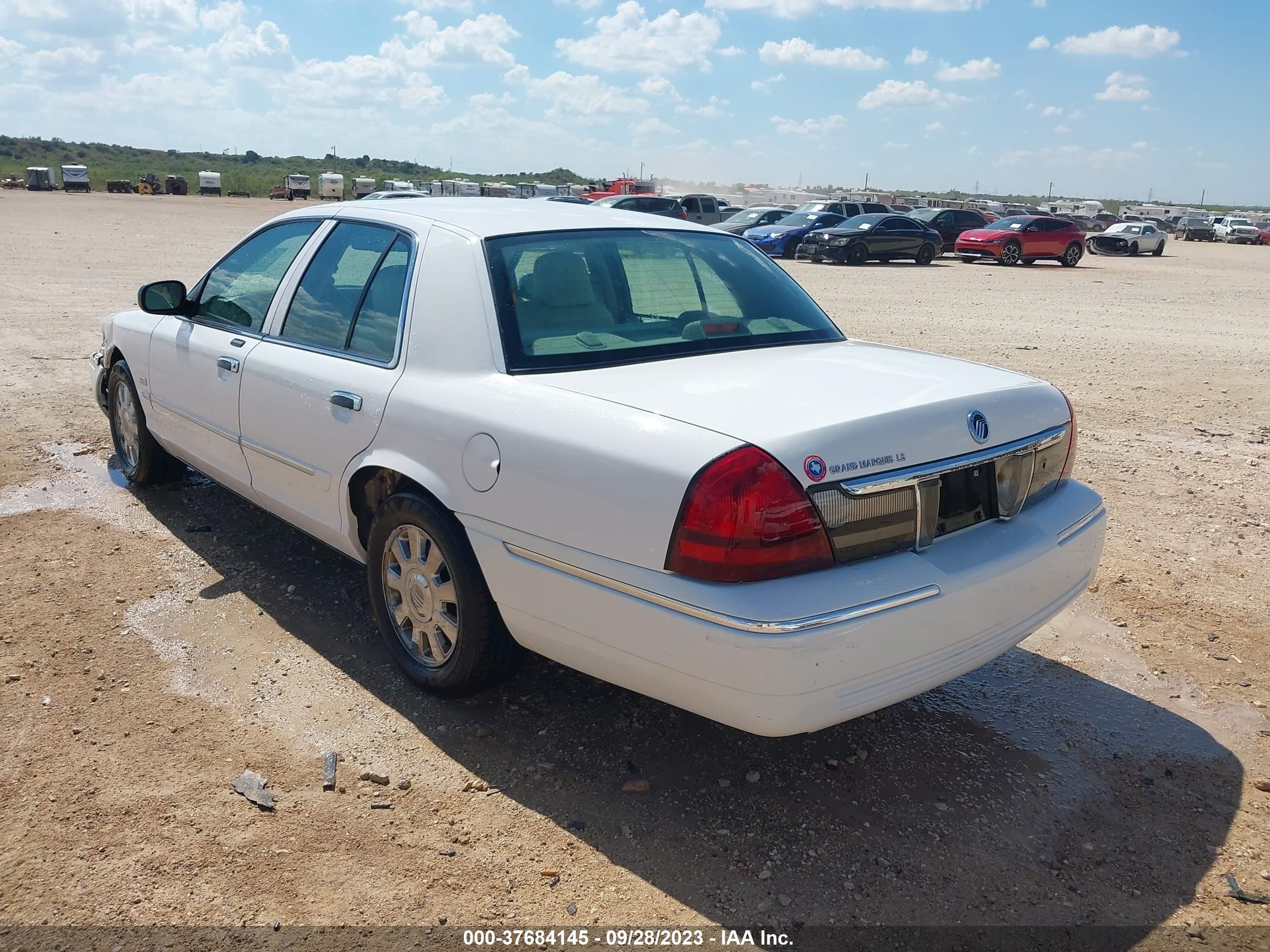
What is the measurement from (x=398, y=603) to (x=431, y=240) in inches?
51.9

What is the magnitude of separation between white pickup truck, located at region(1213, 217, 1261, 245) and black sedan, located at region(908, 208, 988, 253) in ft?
91.0

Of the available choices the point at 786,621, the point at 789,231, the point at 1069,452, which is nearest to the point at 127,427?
the point at 786,621

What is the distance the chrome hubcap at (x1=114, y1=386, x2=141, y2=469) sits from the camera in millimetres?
5668

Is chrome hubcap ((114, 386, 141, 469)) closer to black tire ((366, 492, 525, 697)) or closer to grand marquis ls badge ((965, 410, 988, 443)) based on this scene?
black tire ((366, 492, 525, 697))

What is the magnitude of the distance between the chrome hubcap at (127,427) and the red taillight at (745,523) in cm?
415

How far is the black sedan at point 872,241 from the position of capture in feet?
90.3

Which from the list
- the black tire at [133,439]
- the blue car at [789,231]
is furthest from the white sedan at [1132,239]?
the black tire at [133,439]

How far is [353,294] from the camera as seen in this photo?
3975 mm

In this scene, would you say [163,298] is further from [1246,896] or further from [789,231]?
[789,231]

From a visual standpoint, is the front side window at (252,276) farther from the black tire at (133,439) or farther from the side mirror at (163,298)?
the black tire at (133,439)

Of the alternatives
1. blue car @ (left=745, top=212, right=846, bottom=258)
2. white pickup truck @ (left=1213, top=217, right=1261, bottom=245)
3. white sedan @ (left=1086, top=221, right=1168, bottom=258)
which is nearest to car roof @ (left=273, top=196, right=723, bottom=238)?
blue car @ (left=745, top=212, right=846, bottom=258)

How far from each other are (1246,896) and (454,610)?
2.44 m

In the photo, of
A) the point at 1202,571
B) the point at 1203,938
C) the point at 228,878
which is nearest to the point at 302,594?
the point at 228,878

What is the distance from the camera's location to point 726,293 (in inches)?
158
